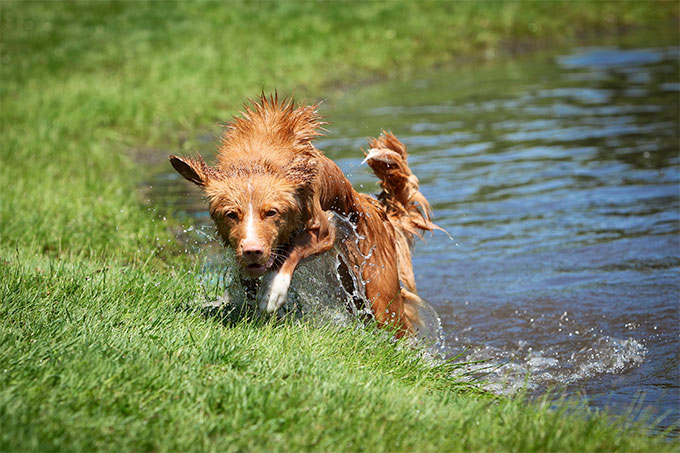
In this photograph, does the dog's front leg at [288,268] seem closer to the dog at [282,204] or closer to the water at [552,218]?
the dog at [282,204]

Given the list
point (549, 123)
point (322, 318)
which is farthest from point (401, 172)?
point (549, 123)

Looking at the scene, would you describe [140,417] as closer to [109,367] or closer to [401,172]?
[109,367]

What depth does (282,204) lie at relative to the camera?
4297mm

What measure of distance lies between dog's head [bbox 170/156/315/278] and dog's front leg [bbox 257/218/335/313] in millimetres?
62

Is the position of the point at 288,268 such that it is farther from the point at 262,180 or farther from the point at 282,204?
the point at 262,180

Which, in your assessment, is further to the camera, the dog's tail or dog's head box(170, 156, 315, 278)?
the dog's tail

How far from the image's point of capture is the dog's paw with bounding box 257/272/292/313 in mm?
4352

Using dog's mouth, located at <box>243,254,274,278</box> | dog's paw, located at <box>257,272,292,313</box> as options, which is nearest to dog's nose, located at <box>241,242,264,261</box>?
dog's mouth, located at <box>243,254,274,278</box>

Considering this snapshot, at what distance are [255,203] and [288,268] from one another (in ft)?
1.44

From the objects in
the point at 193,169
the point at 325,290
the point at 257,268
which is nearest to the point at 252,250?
the point at 257,268

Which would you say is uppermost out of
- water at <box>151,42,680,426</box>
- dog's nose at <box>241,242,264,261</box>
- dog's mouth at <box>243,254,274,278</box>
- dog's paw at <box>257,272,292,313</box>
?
dog's nose at <box>241,242,264,261</box>

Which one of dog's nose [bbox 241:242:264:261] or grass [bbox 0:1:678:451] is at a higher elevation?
dog's nose [bbox 241:242:264:261]

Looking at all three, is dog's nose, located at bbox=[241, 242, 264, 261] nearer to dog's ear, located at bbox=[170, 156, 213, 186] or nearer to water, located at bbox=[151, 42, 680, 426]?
dog's ear, located at bbox=[170, 156, 213, 186]

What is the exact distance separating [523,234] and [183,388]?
5.66m
